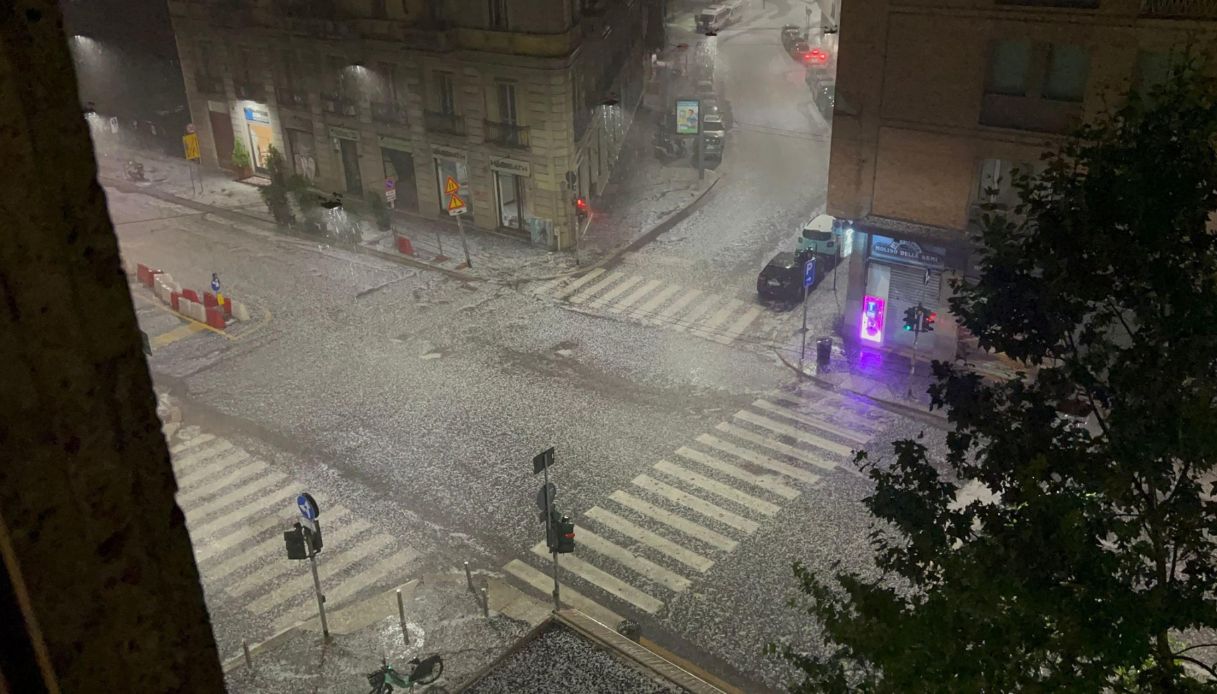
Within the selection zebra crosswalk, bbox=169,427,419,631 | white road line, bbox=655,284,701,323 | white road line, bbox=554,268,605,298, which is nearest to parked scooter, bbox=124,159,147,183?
white road line, bbox=554,268,605,298

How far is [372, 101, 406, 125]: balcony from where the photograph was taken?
108 feet

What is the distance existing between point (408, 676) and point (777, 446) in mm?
9646

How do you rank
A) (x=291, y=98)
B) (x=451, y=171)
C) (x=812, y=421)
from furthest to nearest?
(x=291, y=98), (x=451, y=171), (x=812, y=421)

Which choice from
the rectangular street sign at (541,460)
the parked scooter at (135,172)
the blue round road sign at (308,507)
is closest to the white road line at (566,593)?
the rectangular street sign at (541,460)

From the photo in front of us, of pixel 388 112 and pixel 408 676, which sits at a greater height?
pixel 388 112

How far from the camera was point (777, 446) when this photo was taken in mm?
19750

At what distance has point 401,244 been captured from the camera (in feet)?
101

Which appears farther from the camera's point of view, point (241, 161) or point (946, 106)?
point (241, 161)

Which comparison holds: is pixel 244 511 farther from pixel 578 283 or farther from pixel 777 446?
pixel 578 283

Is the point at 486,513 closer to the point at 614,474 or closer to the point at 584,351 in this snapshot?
the point at 614,474

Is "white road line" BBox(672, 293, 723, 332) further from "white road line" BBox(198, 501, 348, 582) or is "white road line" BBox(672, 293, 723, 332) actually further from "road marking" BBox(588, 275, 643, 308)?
"white road line" BBox(198, 501, 348, 582)

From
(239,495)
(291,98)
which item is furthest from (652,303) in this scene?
(291,98)

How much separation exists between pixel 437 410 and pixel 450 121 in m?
14.2

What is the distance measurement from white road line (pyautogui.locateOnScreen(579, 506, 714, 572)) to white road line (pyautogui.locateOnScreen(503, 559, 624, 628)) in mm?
1764
